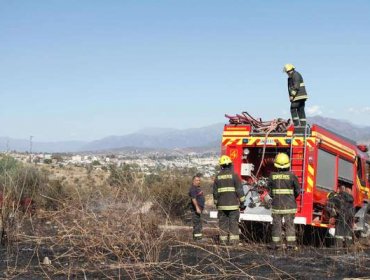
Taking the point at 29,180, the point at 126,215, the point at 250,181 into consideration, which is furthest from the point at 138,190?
the point at 29,180

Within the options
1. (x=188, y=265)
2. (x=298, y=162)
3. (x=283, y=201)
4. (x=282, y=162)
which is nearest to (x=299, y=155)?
(x=298, y=162)

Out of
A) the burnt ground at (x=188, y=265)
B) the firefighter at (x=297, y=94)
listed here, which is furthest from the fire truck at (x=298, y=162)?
the burnt ground at (x=188, y=265)

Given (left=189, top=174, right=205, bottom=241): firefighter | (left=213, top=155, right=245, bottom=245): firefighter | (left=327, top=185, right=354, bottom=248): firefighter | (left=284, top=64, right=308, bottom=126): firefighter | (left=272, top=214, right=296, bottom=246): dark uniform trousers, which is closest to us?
(left=272, top=214, right=296, bottom=246): dark uniform trousers

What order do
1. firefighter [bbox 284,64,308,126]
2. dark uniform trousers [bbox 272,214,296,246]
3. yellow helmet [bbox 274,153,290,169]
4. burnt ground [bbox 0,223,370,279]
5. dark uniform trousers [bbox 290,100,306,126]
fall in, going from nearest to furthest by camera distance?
burnt ground [bbox 0,223,370,279] < dark uniform trousers [bbox 272,214,296,246] < yellow helmet [bbox 274,153,290,169] < dark uniform trousers [bbox 290,100,306,126] < firefighter [bbox 284,64,308,126]

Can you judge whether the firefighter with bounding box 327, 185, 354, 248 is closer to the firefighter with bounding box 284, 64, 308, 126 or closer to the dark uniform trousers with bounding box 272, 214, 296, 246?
the dark uniform trousers with bounding box 272, 214, 296, 246

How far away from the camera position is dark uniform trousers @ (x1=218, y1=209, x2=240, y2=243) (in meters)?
11.8

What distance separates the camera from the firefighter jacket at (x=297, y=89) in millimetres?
14203

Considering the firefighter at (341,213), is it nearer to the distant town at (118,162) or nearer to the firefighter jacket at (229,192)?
the firefighter jacket at (229,192)

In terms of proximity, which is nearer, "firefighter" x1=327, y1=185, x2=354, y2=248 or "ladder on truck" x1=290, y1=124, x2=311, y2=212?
"firefighter" x1=327, y1=185, x2=354, y2=248

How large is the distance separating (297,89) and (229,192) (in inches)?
140

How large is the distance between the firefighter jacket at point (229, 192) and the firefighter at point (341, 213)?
1.97m

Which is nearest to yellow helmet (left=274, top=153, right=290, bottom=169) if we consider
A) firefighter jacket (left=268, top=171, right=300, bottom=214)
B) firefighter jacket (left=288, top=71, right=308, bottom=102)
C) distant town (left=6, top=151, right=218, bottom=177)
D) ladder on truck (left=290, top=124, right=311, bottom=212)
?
firefighter jacket (left=268, top=171, right=300, bottom=214)

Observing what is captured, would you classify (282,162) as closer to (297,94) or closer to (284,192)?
(284,192)

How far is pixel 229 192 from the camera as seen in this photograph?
39.4ft
